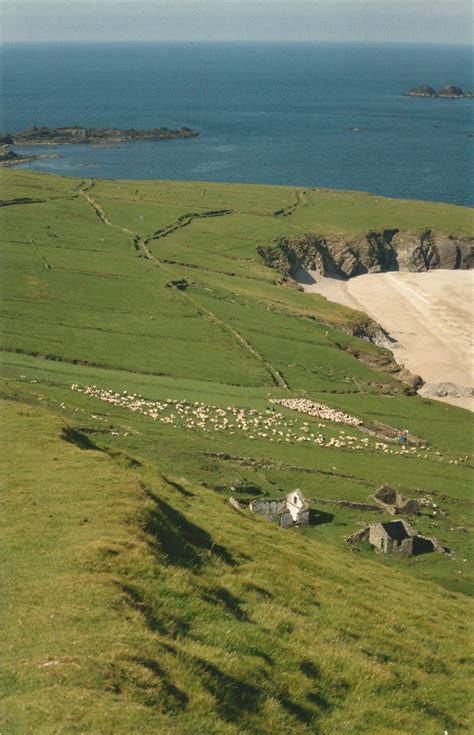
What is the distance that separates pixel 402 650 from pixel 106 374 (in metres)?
51.0

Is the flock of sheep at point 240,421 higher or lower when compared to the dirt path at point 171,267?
lower

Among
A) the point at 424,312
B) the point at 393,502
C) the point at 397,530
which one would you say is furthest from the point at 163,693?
the point at 424,312

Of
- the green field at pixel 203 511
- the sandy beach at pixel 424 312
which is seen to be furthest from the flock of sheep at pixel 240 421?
the sandy beach at pixel 424 312

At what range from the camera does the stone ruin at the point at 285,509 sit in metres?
46.2

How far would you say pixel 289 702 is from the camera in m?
21.0

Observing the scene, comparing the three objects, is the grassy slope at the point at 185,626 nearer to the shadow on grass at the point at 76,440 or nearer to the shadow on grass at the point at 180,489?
the shadow on grass at the point at 76,440

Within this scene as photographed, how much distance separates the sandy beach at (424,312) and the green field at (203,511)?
7615mm

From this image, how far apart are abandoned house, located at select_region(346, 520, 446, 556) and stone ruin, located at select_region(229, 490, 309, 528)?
278cm

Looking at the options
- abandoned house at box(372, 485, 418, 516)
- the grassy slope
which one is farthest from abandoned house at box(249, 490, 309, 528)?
→ the grassy slope

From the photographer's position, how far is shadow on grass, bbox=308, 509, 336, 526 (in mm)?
47531

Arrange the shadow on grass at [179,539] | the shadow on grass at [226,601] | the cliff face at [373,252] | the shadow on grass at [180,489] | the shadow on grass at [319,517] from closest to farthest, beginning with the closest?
the shadow on grass at [226,601], the shadow on grass at [179,539], the shadow on grass at [180,489], the shadow on grass at [319,517], the cliff face at [373,252]

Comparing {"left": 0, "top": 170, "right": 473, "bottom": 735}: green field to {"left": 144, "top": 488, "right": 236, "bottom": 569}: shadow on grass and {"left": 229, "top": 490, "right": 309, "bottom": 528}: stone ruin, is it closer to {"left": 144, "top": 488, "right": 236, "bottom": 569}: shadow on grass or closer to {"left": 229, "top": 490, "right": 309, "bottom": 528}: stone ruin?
{"left": 144, "top": 488, "right": 236, "bottom": 569}: shadow on grass

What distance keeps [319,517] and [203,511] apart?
14.8m

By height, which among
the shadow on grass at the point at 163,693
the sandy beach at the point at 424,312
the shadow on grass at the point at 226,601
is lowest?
the sandy beach at the point at 424,312
